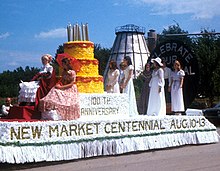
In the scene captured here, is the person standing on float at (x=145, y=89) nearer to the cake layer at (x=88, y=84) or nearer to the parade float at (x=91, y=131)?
the parade float at (x=91, y=131)

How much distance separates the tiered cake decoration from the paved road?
287cm

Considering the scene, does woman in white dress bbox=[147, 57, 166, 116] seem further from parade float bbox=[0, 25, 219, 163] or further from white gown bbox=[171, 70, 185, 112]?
white gown bbox=[171, 70, 185, 112]

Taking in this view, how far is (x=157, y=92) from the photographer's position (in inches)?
498

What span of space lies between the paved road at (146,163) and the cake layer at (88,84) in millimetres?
2806

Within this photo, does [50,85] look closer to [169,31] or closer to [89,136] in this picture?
[89,136]

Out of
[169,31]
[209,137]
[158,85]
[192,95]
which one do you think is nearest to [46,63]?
[158,85]

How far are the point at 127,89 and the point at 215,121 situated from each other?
9.11m

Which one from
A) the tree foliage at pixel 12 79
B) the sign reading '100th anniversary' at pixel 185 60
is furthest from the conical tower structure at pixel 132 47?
the sign reading '100th anniversary' at pixel 185 60

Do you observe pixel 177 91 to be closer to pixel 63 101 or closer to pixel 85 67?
pixel 85 67

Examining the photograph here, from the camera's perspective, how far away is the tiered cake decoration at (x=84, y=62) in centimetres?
1241

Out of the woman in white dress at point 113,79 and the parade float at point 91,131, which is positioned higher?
the woman in white dress at point 113,79

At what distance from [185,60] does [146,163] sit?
8.70m

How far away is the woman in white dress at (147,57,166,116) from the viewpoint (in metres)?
12.5

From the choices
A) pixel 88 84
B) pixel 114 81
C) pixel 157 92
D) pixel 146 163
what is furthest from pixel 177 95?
pixel 146 163
